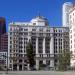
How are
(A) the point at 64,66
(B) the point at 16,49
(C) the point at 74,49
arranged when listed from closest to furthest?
(A) the point at 64,66
(C) the point at 74,49
(B) the point at 16,49

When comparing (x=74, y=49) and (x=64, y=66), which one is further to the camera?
(x=74, y=49)

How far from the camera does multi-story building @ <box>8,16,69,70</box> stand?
193m

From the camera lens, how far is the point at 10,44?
637ft

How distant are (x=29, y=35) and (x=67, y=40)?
25.3 m

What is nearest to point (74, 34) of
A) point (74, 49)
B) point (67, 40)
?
point (74, 49)

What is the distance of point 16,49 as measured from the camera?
19312cm

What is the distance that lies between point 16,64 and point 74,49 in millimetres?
52608

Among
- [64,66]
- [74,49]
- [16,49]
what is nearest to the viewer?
[64,66]

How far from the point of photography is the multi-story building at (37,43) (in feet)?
634

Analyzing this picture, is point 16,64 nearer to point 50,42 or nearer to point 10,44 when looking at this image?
point 10,44

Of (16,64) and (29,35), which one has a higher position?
(29,35)

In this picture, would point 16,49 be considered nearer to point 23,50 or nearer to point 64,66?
point 23,50

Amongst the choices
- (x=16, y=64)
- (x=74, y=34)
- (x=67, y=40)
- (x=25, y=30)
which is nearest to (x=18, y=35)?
(x=25, y=30)

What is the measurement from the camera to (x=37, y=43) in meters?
196
